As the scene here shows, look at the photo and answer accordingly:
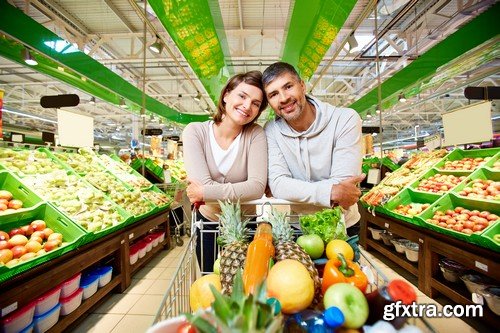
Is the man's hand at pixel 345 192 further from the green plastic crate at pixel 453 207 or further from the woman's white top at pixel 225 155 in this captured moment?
the green plastic crate at pixel 453 207

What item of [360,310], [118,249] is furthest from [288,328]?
[118,249]

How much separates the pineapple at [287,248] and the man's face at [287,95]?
Answer: 0.67 metres

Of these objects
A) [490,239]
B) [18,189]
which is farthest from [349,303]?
[18,189]

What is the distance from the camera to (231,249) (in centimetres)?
116

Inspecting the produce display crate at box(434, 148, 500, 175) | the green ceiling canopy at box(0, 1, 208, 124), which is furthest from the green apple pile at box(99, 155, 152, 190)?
the produce display crate at box(434, 148, 500, 175)

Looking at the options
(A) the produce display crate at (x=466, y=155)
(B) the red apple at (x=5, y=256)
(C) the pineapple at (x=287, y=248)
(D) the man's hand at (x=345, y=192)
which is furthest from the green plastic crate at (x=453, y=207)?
(B) the red apple at (x=5, y=256)

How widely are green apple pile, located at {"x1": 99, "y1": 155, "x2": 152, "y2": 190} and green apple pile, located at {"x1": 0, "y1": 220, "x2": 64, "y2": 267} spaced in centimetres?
232

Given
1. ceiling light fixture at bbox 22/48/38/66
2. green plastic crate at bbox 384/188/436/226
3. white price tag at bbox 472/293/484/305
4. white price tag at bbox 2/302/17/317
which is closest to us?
white price tag at bbox 2/302/17/317

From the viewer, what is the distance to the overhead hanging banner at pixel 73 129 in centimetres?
372

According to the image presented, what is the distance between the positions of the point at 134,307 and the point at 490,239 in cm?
417

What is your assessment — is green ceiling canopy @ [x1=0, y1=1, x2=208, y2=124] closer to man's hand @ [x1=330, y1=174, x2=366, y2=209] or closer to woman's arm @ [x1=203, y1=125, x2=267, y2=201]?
woman's arm @ [x1=203, y1=125, x2=267, y2=201]

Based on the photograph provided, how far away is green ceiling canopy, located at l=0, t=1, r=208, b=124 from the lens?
3.00m

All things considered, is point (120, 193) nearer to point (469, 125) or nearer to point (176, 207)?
point (176, 207)

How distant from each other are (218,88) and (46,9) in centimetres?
433
